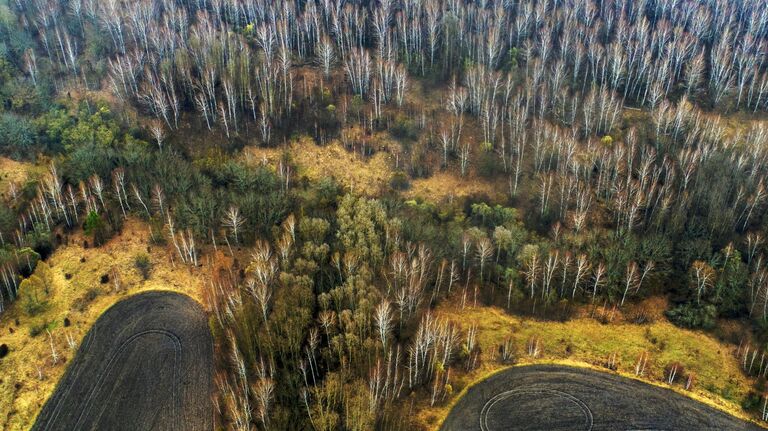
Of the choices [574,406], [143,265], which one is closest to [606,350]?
[574,406]

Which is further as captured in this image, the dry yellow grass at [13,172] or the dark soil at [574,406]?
the dry yellow grass at [13,172]

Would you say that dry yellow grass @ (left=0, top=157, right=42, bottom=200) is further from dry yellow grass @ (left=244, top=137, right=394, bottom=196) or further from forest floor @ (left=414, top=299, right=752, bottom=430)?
forest floor @ (left=414, top=299, right=752, bottom=430)

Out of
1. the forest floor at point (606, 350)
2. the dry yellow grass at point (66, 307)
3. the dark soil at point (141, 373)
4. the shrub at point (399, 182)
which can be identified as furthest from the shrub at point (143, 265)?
the shrub at point (399, 182)

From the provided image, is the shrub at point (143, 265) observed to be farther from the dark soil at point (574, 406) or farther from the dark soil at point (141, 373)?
the dark soil at point (574, 406)

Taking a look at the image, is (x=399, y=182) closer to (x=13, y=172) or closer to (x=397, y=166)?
(x=397, y=166)

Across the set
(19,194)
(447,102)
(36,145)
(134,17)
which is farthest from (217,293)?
(134,17)

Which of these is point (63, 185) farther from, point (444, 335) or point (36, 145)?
point (444, 335)
